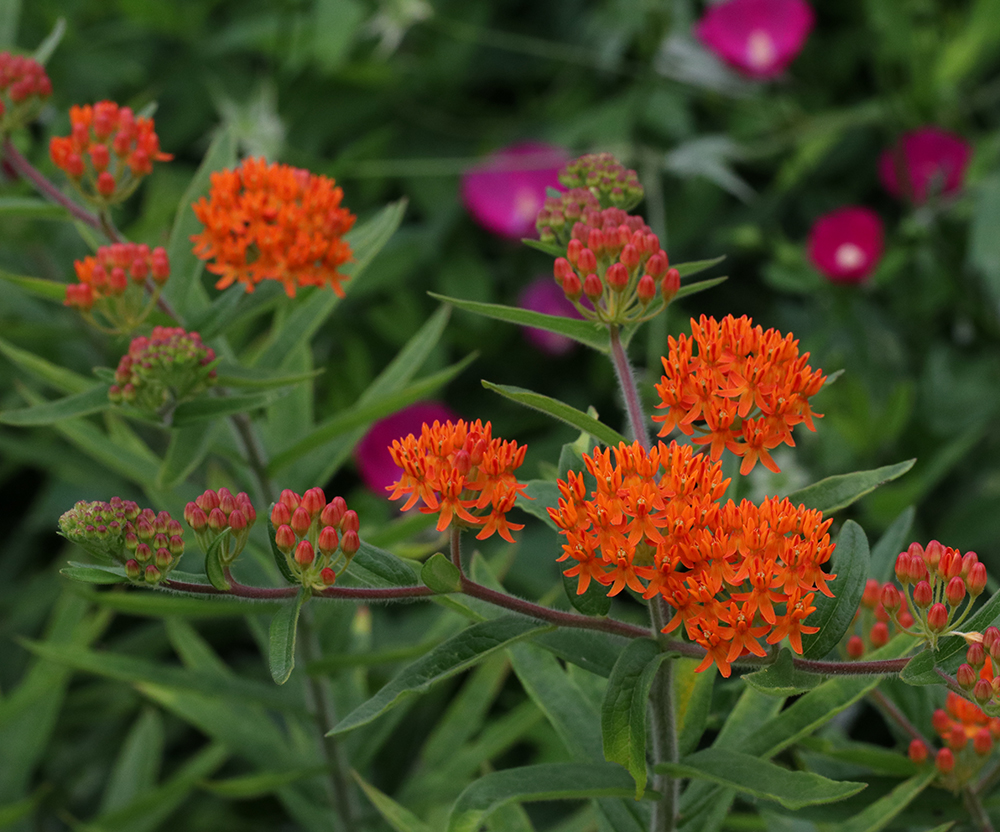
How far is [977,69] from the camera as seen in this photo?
112 inches

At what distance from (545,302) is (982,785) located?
1.70 meters

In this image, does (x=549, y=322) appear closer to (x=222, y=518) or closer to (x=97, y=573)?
(x=222, y=518)

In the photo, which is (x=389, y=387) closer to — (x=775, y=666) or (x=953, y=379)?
(x=775, y=666)

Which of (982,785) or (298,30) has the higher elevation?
(298,30)

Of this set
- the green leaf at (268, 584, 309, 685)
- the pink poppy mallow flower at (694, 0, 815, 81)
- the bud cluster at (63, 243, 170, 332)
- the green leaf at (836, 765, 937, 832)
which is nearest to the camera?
the green leaf at (268, 584, 309, 685)

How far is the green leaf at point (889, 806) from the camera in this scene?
3.73ft

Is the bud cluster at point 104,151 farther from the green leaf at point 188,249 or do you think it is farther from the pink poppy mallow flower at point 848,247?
the pink poppy mallow flower at point 848,247

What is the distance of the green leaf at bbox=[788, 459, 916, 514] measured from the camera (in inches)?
39.2

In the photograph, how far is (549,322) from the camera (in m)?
1.02

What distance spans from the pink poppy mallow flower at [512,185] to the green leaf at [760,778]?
1723 millimetres

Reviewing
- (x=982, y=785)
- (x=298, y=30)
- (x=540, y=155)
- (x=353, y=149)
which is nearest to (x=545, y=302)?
(x=540, y=155)

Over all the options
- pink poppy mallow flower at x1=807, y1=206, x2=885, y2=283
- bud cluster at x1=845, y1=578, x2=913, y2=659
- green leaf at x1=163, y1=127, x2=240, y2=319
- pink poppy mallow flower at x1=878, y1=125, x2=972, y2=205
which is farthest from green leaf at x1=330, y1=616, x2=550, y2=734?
pink poppy mallow flower at x1=878, y1=125, x2=972, y2=205

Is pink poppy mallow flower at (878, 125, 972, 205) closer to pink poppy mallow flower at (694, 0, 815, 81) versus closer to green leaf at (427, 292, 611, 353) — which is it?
pink poppy mallow flower at (694, 0, 815, 81)

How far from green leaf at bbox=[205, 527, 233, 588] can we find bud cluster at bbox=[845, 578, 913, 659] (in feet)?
2.13
